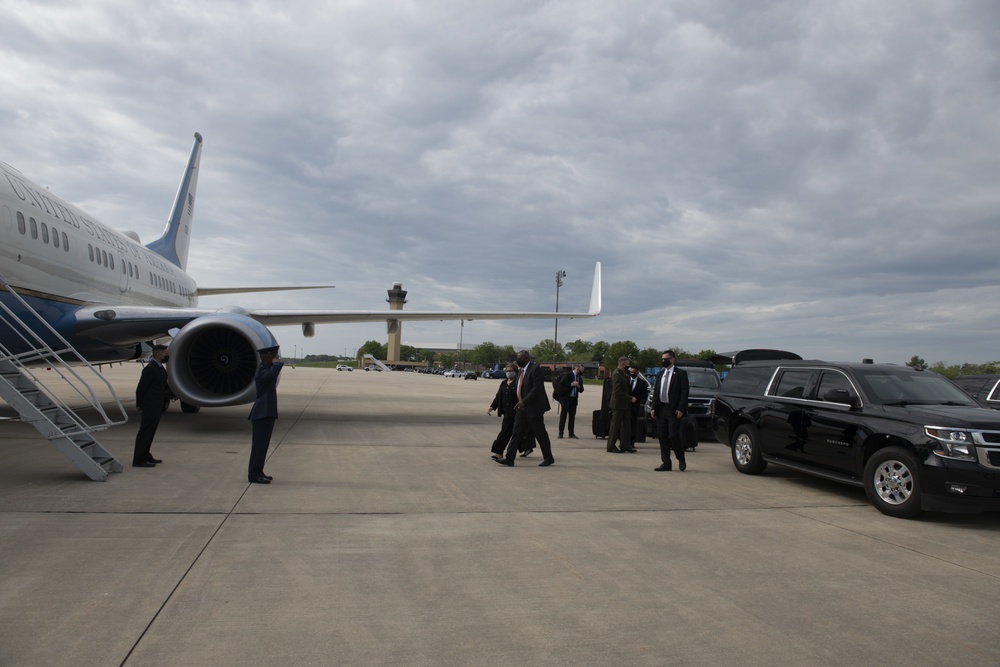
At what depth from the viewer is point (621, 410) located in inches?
453

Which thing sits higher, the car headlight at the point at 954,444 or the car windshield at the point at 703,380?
the car windshield at the point at 703,380

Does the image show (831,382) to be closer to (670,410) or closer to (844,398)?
(844,398)

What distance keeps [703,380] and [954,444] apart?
29.0ft

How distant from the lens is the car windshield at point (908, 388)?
7.61m

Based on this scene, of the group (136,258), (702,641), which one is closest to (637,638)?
(702,641)

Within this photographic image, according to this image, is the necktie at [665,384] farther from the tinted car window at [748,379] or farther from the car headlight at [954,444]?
the car headlight at [954,444]

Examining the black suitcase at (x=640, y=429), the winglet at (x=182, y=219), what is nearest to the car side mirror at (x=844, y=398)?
the black suitcase at (x=640, y=429)

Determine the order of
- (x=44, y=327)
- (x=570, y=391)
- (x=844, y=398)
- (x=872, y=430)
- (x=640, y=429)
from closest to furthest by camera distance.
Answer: (x=872, y=430)
(x=844, y=398)
(x=44, y=327)
(x=640, y=429)
(x=570, y=391)

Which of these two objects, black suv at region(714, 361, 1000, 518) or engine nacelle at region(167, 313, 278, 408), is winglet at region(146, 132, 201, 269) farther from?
black suv at region(714, 361, 1000, 518)

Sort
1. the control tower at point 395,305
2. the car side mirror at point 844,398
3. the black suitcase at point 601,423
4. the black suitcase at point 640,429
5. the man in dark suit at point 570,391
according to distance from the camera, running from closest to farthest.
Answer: the car side mirror at point 844,398 < the black suitcase at point 640,429 < the man in dark suit at point 570,391 < the black suitcase at point 601,423 < the control tower at point 395,305

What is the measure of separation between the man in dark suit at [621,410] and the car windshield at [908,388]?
390 cm

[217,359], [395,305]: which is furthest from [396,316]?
[395,305]

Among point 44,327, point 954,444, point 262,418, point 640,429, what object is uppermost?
point 44,327

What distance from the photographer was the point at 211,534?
5352mm
